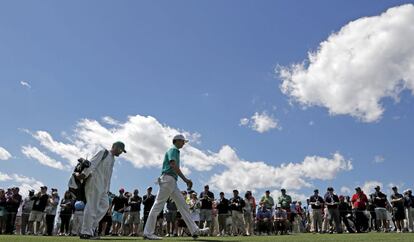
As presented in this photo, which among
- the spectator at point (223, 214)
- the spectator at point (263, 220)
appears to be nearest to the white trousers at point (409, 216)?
the spectator at point (263, 220)

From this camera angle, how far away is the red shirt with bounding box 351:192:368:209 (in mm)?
21531

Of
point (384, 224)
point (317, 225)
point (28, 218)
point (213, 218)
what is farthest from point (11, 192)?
point (384, 224)

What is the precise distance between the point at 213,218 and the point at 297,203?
7.82m

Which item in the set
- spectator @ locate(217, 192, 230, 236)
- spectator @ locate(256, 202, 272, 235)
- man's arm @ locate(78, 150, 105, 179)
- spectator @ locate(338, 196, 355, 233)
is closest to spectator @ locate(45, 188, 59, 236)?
spectator @ locate(217, 192, 230, 236)

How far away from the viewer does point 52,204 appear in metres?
20.0

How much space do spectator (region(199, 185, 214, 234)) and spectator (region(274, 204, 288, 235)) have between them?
375 cm

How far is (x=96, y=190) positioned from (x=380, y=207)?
15.9 meters

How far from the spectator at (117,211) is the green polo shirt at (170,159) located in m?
11.4

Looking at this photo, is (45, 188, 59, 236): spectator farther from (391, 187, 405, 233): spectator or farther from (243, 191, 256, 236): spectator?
(391, 187, 405, 233): spectator

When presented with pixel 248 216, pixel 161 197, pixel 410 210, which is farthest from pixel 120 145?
pixel 410 210

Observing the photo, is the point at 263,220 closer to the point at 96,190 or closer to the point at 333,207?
the point at 333,207

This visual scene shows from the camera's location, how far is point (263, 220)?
72.1 ft

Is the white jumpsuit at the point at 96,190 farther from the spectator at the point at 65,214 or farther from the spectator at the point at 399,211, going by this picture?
the spectator at the point at 399,211

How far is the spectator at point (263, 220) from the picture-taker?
21.9m
